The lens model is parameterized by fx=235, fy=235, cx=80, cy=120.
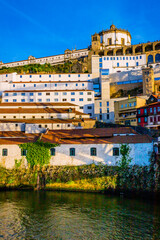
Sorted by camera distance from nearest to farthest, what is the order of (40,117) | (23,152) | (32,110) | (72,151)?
(72,151)
(23,152)
(40,117)
(32,110)

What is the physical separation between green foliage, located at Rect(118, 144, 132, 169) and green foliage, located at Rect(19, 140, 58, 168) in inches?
364

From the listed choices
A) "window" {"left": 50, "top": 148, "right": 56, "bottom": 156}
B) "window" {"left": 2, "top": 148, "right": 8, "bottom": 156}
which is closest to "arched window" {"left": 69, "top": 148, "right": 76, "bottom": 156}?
"window" {"left": 50, "top": 148, "right": 56, "bottom": 156}

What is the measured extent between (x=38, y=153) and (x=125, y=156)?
1192 centimetres

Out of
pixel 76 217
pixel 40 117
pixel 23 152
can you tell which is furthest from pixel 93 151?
pixel 40 117

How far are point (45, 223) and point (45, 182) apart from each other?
Result: 33.3 feet

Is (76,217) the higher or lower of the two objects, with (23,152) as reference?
lower

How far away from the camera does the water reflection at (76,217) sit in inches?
744

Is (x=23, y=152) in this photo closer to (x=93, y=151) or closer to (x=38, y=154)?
(x=38, y=154)

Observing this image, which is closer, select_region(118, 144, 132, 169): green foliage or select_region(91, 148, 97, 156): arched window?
select_region(118, 144, 132, 169): green foliage

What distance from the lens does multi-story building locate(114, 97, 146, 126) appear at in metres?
60.1

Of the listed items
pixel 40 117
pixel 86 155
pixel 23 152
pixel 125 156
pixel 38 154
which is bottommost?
pixel 125 156

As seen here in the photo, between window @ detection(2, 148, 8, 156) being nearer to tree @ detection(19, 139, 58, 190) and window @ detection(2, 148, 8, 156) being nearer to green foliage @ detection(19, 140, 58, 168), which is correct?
tree @ detection(19, 139, 58, 190)

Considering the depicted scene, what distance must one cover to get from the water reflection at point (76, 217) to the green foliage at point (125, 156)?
17.6 ft

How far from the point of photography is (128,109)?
202 feet
